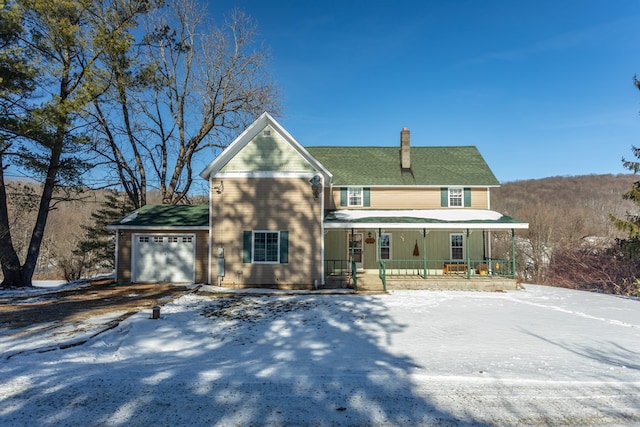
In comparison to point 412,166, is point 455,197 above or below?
below

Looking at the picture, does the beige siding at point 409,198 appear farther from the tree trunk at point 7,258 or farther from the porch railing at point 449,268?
the tree trunk at point 7,258

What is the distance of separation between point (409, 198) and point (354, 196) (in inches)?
119

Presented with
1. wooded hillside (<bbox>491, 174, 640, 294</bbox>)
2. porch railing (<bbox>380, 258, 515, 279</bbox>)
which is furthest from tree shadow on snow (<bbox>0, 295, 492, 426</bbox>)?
wooded hillside (<bbox>491, 174, 640, 294</bbox>)

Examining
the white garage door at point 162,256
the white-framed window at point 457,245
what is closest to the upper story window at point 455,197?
the white-framed window at point 457,245

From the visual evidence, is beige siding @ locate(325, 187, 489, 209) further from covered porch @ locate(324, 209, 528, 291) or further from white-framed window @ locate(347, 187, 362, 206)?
covered porch @ locate(324, 209, 528, 291)

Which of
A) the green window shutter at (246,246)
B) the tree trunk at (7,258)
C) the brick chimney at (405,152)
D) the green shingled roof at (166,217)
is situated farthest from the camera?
the brick chimney at (405,152)

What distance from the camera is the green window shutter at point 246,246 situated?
1504 cm

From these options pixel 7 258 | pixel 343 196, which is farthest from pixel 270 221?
pixel 7 258

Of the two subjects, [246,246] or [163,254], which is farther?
[163,254]

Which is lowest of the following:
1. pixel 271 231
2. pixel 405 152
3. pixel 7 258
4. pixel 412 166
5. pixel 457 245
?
pixel 7 258

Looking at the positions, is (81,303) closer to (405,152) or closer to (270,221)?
(270,221)

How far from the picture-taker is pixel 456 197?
64.4ft

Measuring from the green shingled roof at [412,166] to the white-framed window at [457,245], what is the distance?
9.35 feet

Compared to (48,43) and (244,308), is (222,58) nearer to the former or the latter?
(48,43)
